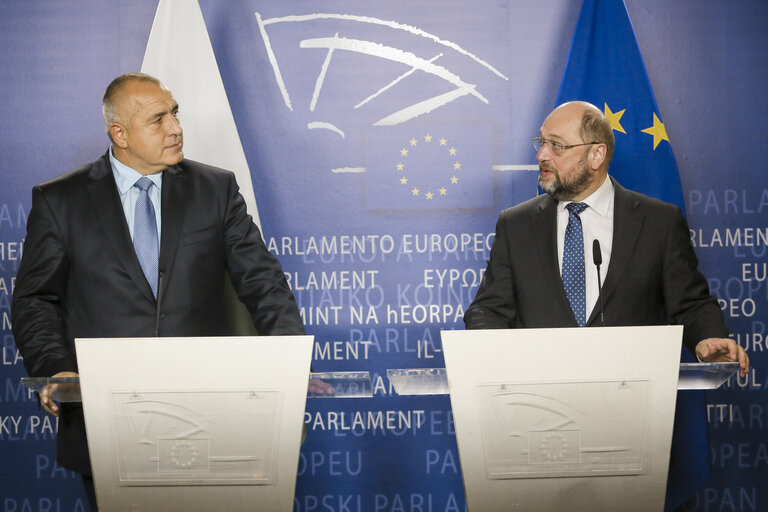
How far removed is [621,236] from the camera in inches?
129

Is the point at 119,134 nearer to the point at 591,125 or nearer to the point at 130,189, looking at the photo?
the point at 130,189

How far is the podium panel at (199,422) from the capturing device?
194 cm

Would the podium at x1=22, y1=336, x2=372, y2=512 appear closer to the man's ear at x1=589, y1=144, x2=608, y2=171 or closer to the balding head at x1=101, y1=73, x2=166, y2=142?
the balding head at x1=101, y1=73, x2=166, y2=142

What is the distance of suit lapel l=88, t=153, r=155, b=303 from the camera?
9.91ft

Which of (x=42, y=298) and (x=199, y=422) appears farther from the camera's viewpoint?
(x=42, y=298)

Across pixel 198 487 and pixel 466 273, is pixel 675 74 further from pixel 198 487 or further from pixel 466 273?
pixel 198 487

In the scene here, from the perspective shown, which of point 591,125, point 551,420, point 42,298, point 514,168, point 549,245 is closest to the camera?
point 551,420

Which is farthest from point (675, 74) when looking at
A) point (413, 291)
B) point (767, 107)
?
point (413, 291)

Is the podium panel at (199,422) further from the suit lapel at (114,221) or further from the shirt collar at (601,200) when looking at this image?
the shirt collar at (601,200)

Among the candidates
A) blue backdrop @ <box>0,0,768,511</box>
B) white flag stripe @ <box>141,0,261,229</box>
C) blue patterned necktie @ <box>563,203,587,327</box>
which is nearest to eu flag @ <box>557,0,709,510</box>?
blue backdrop @ <box>0,0,768,511</box>

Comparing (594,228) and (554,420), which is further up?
(594,228)

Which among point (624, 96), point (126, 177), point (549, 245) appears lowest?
point (549, 245)

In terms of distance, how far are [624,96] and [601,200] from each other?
87 centimetres

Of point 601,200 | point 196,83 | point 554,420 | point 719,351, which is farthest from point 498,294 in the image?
point 196,83
